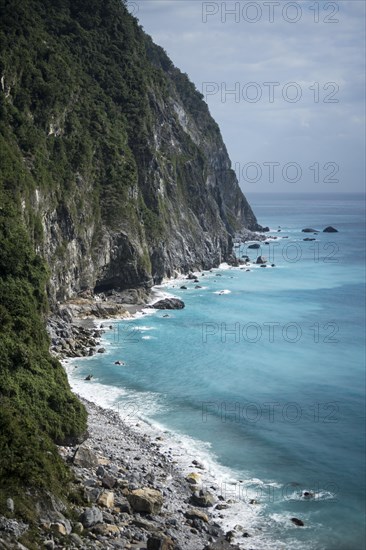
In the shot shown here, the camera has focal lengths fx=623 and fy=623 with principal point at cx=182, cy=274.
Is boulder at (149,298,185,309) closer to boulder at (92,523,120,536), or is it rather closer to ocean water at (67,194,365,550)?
ocean water at (67,194,365,550)

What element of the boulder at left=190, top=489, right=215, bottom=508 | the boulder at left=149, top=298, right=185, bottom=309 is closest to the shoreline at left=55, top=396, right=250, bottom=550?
the boulder at left=190, top=489, right=215, bottom=508

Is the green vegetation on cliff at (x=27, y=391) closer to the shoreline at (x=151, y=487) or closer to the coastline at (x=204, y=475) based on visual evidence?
the shoreline at (x=151, y=487)

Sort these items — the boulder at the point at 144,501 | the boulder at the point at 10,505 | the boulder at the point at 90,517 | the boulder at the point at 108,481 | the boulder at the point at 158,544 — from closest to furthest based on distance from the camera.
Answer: the boulder at the point at 10,505 < the boulder at the point at 90,517 < the boulder at the point at 158,544 < the boulder at the point at 144,501 < the boulder at the point at 108,481

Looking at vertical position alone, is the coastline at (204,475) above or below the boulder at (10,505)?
below

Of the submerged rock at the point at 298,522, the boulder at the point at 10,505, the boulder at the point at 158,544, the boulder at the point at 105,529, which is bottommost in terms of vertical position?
the submerged rock at the point at 298,522

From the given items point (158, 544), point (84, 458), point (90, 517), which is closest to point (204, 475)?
point (84, 458)

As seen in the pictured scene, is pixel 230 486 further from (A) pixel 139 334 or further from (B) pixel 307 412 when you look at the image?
(A) pixel 139 334

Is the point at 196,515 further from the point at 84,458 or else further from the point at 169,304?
the point at 169,304

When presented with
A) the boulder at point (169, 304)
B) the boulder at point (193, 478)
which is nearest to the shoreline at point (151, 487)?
the boulder at point (193, 478)
